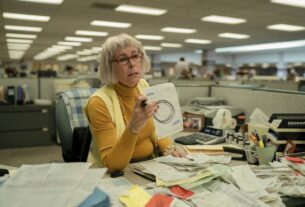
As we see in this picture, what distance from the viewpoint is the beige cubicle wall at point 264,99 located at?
70.5 inches

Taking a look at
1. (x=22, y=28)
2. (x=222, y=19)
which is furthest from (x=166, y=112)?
(x=22, y=28)

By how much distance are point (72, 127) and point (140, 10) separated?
14.5 ft

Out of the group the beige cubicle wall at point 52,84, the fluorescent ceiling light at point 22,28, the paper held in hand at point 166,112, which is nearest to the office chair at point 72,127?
the paper held in hand at point 166,112

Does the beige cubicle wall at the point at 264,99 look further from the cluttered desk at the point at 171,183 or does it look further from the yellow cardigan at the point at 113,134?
the yellow cardigan at the point at 113,134

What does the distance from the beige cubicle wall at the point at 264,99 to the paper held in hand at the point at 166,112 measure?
0.84 metres

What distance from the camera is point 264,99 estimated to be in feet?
6.68

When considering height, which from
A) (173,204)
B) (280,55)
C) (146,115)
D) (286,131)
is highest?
(280,55)

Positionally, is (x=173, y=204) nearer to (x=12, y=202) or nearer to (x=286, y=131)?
(x=12, y=202)

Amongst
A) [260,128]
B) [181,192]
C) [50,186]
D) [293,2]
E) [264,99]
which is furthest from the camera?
[293,2]

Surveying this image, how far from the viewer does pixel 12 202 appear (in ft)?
2.33

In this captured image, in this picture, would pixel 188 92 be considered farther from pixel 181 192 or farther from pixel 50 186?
pixel 50 186

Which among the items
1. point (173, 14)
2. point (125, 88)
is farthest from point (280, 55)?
point (125, 88)

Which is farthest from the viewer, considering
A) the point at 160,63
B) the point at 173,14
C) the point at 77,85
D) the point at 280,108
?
the point at 160,63

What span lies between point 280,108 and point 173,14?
446cm
